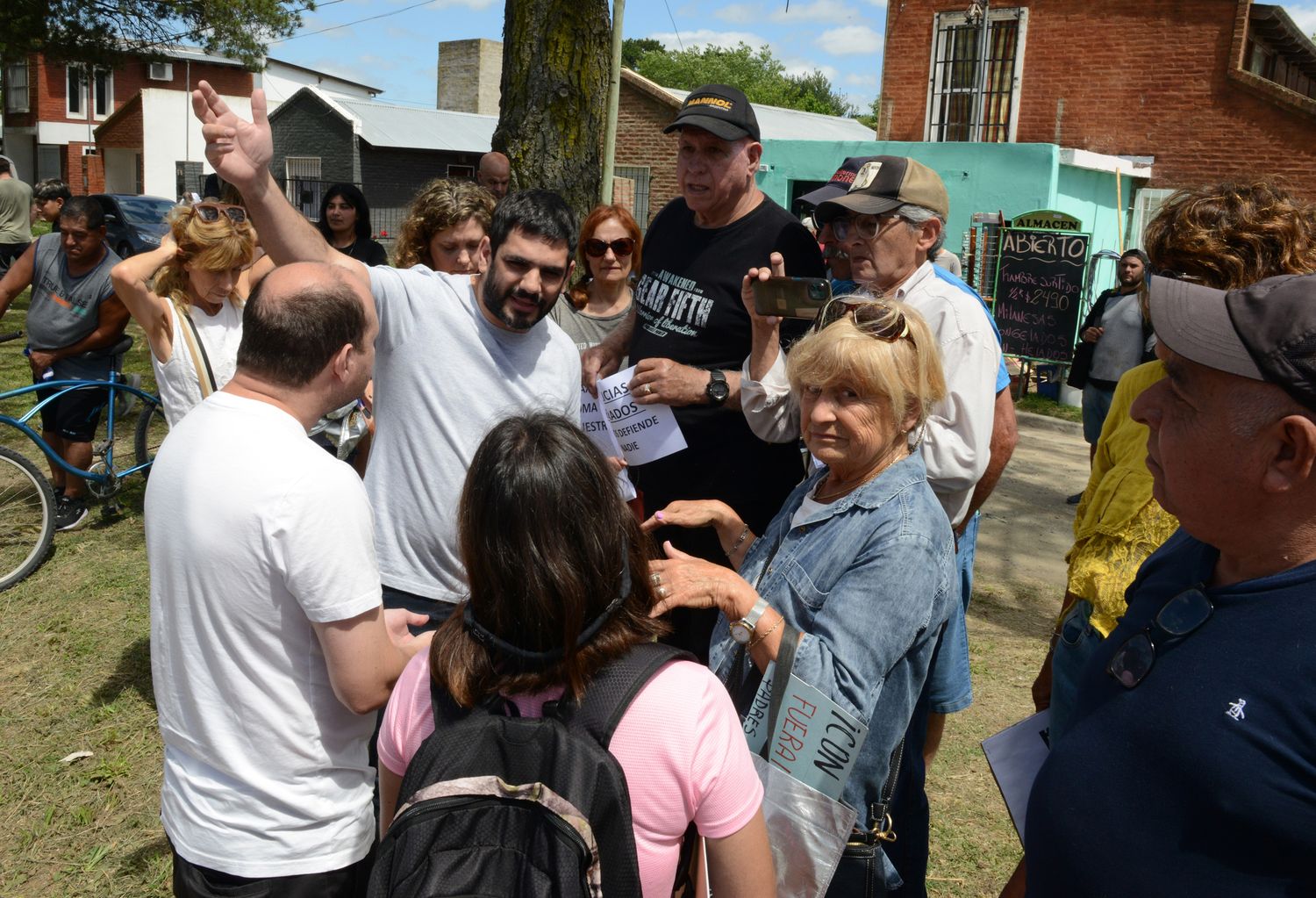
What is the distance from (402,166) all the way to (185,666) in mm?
31235

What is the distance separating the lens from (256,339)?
190 centimetres

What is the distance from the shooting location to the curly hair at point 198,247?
419cm

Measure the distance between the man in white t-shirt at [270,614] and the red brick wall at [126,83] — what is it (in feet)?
151

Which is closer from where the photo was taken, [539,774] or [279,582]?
[539,774]

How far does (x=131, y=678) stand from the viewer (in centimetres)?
458

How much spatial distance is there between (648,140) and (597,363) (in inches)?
910

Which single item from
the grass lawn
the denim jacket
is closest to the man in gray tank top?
the grass lawn

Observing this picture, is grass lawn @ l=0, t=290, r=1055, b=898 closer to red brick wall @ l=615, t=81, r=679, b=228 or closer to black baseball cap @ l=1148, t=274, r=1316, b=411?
black baseball cap @ l=1148, t=274, r=1316, b=411

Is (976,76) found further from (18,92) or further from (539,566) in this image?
(18,92)

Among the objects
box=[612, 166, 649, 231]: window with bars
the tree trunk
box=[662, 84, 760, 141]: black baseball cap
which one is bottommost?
box=[662, 84, 760, 141]: black baseball cap

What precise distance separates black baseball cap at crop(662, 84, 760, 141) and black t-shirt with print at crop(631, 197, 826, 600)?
26 centimetres

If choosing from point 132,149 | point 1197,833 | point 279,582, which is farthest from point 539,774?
point 132,149

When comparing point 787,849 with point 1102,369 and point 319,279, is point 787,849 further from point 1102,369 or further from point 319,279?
point 1102,369

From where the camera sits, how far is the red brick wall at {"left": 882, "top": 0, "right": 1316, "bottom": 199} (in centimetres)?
1556
